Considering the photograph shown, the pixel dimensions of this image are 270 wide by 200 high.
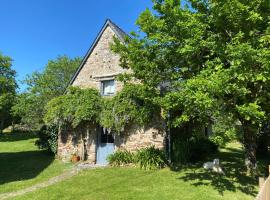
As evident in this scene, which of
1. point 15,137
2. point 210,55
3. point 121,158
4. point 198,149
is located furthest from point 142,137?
point 15,137

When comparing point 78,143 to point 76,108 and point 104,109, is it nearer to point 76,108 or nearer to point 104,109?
point 76,108

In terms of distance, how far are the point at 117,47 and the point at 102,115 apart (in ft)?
16.7

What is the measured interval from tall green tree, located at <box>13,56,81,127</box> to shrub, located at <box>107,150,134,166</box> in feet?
50.3

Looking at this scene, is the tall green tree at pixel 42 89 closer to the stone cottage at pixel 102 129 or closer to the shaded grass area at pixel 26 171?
the shaded grass area at pixel 26 171

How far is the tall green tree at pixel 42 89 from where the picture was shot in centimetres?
2880

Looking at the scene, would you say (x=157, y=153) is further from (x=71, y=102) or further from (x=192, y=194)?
(x=71, y=102)

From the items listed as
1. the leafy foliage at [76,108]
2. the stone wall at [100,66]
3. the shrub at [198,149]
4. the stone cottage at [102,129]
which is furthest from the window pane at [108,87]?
the shrub at [198,149]

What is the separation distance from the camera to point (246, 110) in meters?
8.26

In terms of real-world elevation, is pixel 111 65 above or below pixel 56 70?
below

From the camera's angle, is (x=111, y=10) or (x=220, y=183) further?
(x=111, y=10)

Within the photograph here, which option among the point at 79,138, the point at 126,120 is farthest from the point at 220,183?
the point at 79,138

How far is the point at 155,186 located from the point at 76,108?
25.7 ft

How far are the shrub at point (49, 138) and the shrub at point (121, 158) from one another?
5610 mm

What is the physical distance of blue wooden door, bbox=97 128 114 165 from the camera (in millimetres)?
16906
